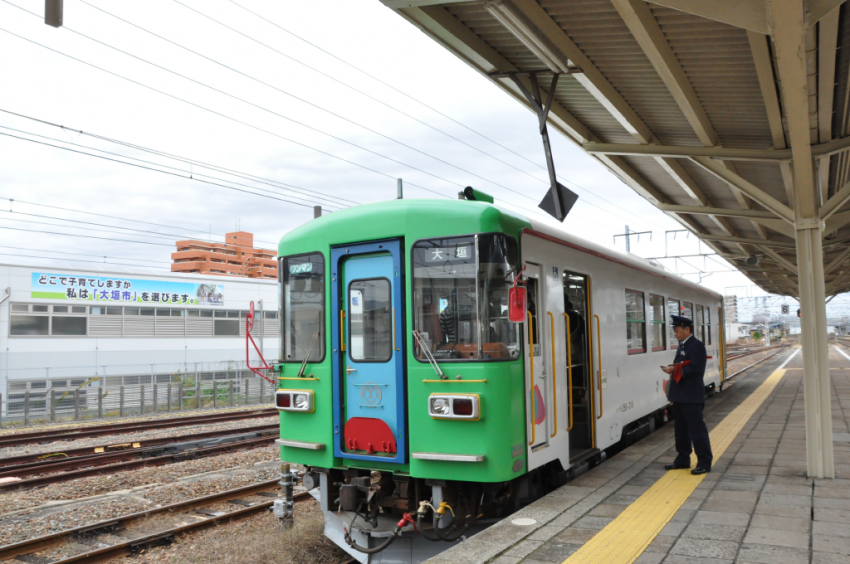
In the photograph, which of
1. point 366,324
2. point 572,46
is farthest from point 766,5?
point 366,324

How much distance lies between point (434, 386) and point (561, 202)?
163 inches

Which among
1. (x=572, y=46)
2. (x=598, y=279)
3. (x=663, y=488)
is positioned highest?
(x=572, y=46)

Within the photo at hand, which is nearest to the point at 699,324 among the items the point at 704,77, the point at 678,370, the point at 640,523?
the point at 678,370

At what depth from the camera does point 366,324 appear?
19.5 feet

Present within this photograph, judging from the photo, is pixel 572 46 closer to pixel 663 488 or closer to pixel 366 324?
pixel 366 324

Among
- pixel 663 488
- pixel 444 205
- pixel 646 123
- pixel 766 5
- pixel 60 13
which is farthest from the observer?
pixel 646 123

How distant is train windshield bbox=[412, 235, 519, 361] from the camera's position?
5301 millimetres

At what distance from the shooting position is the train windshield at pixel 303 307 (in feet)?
20.3

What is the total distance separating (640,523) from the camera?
5121mm

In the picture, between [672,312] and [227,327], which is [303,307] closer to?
[672,312]

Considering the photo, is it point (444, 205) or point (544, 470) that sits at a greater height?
point (444, 205)

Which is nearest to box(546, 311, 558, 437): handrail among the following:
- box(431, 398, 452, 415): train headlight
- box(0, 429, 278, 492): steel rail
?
box(431, 398, 452, 415): train headlight

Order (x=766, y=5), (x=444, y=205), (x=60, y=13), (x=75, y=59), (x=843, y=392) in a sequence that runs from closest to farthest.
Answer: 1. (x=766, y=5)
2. (x=60, y=13)
3. (x=444, y=205)
4. (x=75, y=59)
5. (x=843, y=392)

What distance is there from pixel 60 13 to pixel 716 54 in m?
5.83
